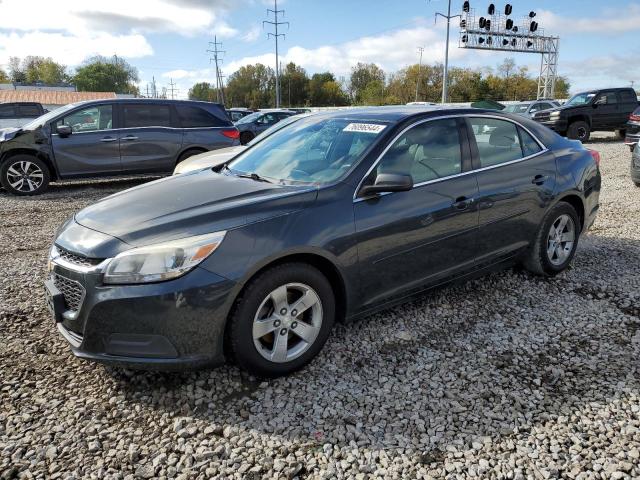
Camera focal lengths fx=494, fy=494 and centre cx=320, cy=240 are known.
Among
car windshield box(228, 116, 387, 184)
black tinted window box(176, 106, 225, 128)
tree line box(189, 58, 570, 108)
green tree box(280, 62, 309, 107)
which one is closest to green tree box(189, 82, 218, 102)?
tree line box(189, 58, 570, 108)

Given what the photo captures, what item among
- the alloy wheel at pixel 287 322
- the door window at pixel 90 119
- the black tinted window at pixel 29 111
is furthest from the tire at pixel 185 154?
the black tinted window at pixel 29 111

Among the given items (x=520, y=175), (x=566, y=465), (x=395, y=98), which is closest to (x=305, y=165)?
(x=520, y=175)

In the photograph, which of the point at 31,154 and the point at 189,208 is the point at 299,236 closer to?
the point at 189,208

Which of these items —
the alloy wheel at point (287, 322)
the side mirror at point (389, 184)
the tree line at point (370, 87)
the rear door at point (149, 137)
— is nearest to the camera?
the alloy wheel at point (287, 322)

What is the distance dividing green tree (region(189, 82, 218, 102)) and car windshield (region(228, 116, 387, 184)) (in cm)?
11202

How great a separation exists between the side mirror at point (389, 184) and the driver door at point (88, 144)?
7.60m

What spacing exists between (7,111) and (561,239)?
22027mm

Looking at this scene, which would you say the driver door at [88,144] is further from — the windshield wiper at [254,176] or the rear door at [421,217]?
the rear door at [421,217]

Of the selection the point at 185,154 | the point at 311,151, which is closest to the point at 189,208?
the point at 311,151

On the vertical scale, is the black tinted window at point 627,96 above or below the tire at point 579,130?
above

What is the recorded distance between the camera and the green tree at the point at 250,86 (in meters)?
98.1

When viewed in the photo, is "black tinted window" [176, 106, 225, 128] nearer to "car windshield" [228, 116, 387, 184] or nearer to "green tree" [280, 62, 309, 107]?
"car windshield" [228, 116, 387, 184]

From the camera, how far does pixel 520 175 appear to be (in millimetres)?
4152

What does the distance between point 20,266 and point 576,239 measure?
5589 millimetres
